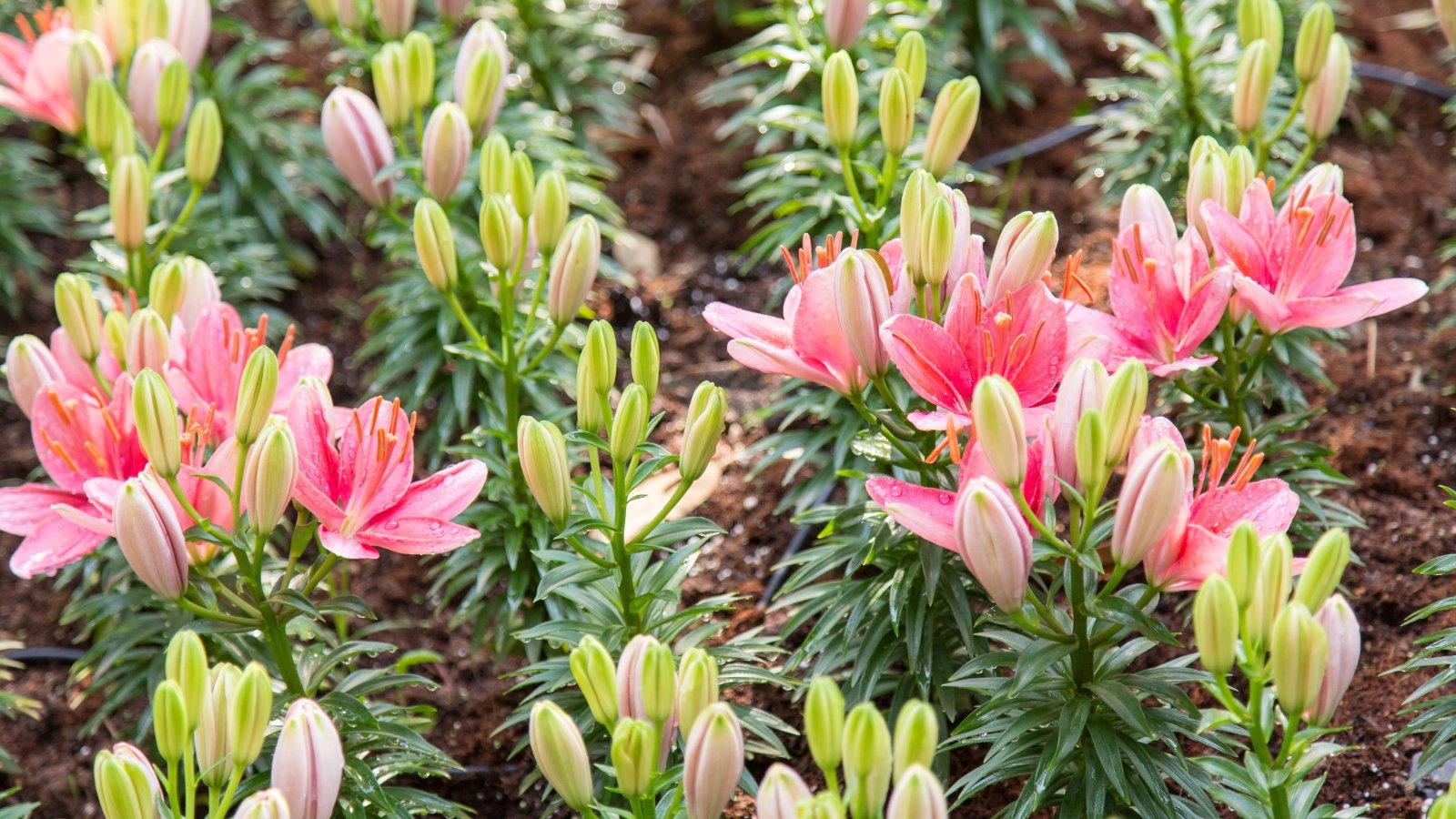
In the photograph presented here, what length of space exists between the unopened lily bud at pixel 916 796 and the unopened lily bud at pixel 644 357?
52 cm

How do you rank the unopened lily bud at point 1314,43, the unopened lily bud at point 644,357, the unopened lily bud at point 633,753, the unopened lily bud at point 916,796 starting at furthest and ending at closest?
the unopened lily bud at point 1314,43 < the unopened lily bud at point 644,357 < the unopened lily bud at point 633,753 < the unopened lily bud at point 916,796

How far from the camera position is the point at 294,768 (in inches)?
47.1

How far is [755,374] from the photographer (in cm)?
255

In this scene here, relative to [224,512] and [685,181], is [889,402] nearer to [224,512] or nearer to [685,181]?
[224,512]

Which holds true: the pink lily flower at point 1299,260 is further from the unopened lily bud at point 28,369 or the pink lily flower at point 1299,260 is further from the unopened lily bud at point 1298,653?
the unopened lily bud at point 28,369

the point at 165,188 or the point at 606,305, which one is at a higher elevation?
the point at 165,188

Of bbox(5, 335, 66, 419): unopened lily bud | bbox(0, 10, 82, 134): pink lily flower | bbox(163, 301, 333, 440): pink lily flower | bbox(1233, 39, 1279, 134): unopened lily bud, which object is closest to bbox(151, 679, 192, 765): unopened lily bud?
Answer: bbox(163, 301, 333, 440): pink lily flower

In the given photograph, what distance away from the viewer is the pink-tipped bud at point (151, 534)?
1314mm

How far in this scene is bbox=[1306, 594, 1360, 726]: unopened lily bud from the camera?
3.80 ft

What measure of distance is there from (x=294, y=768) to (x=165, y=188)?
1.48 m

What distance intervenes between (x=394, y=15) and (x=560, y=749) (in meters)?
1.41

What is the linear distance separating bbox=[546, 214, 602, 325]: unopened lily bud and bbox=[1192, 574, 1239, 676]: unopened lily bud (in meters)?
0.83

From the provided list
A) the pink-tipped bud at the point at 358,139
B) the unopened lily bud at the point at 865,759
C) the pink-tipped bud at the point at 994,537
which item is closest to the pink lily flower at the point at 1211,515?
the pink-tipped bud at the point at 994,537

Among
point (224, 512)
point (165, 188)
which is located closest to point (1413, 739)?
point (224, 512)
